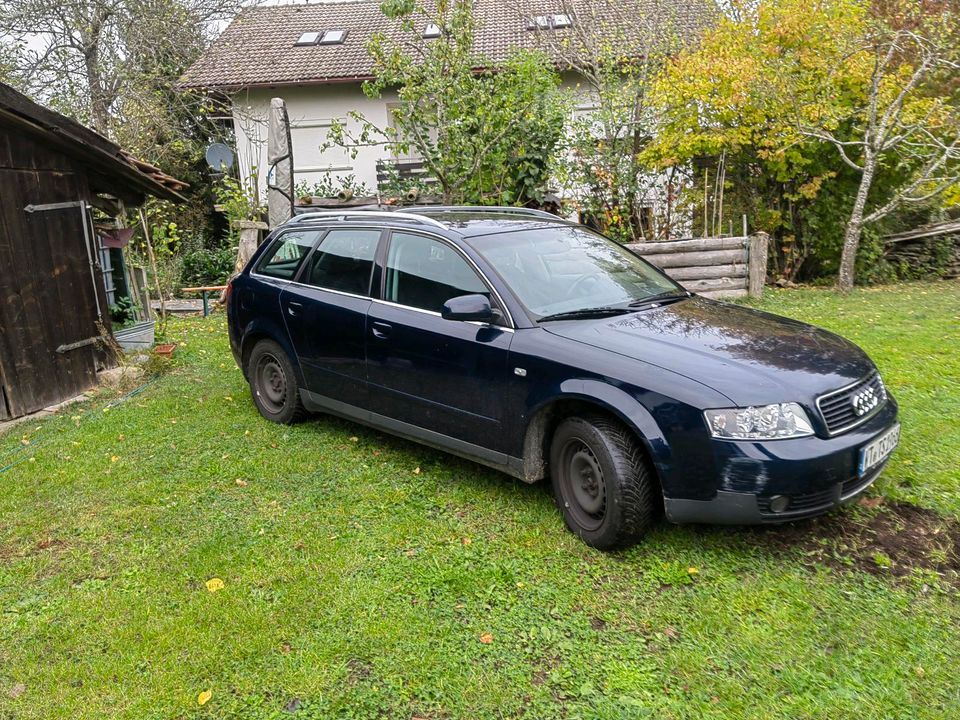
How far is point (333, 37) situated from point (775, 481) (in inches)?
780

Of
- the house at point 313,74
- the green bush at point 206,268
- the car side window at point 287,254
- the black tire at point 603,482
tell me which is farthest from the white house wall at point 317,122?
the black tire at point 603,482

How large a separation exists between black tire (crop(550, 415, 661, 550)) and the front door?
1.53ft

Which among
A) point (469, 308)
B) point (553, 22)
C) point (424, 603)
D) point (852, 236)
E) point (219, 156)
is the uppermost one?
point (553, 22)

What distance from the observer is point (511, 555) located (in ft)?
13.0

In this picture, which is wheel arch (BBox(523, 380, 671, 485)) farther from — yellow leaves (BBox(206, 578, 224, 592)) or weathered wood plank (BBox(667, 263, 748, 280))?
weathered wood plank (BBox(667, 263, 748, 280))

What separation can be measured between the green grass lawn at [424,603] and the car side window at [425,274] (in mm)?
1178

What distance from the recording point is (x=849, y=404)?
3732mm

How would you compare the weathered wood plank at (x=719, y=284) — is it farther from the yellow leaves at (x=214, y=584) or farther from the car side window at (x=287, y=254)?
the yellow leaves at (x=214, y=584)

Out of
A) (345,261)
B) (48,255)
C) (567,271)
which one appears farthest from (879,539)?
(48,255)

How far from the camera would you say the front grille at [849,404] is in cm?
361

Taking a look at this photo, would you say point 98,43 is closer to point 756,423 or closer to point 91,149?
point 91,149

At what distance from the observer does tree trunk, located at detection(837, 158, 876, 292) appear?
11.1 meters

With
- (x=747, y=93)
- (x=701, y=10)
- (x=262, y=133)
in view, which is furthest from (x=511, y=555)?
(x=262, y=133)

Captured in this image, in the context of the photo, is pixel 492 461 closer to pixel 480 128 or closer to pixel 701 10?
pixel 480 128
